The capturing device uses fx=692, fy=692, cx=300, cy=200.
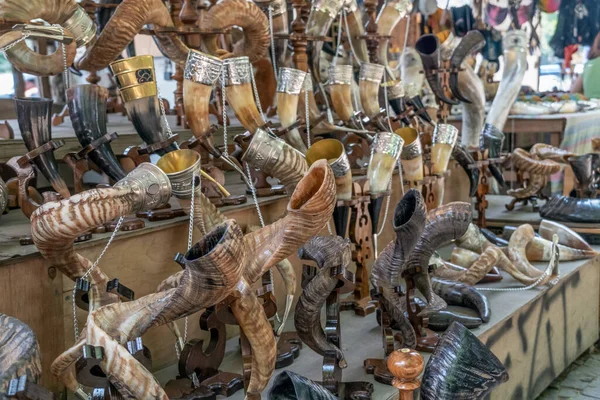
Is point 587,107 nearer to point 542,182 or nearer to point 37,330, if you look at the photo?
point 542,182

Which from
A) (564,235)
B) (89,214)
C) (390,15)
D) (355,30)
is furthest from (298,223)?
(564,235)

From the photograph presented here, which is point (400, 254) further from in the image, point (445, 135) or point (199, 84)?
point (445, 135)

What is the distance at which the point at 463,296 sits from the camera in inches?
85.2

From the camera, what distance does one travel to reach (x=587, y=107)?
16.6 feet

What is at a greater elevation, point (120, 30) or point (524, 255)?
point (120, 30)

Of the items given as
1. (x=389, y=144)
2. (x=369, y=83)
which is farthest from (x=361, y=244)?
(x=369, y=83)

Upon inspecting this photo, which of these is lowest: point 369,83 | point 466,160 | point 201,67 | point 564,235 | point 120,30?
point 564,235

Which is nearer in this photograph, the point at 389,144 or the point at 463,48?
the point at 389,144

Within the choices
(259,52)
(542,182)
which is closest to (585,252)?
(542,182)

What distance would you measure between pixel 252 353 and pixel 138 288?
469 millimetres

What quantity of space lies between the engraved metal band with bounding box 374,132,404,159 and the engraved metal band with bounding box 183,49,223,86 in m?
0.53

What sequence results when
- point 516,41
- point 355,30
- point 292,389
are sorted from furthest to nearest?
1. point 516,41
2. point 355,30
3. point 292,389

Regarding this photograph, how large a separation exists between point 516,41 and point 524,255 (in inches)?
63.2

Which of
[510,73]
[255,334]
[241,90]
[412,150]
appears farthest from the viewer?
[510,73]
